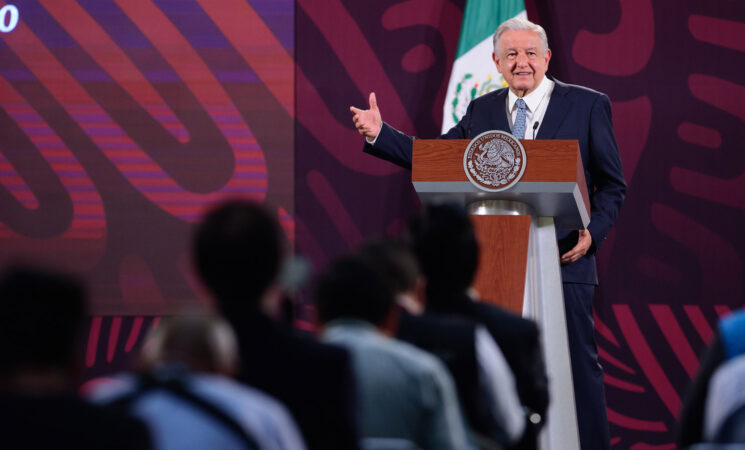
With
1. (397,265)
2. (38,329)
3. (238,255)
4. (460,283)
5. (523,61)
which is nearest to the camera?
(38,329)

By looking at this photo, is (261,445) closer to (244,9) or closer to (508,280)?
(508,280)

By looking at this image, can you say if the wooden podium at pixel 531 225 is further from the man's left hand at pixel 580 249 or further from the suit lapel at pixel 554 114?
the suit lapel at pixel 554 114

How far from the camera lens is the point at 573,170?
292 cm

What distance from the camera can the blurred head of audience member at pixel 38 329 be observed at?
4.26 ft

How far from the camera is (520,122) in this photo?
374cm

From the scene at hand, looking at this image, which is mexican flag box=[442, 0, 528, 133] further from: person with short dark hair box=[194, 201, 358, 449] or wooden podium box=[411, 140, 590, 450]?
person with short dark hair box=[194, 201, 358, 449]

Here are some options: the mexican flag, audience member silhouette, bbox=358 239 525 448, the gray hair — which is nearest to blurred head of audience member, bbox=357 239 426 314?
audience member silhouette, bbox=358 239 525 448

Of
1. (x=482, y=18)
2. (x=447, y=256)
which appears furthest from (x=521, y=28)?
(x=447, y=256)

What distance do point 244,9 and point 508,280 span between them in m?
3.10

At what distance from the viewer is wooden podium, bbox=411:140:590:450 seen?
2.88 metres

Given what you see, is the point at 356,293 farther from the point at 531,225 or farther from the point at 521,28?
the point at 521,28

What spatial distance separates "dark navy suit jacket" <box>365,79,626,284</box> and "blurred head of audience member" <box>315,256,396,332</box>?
1.88 m

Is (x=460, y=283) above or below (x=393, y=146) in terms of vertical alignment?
below

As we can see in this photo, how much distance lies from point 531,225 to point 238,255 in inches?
62.0
